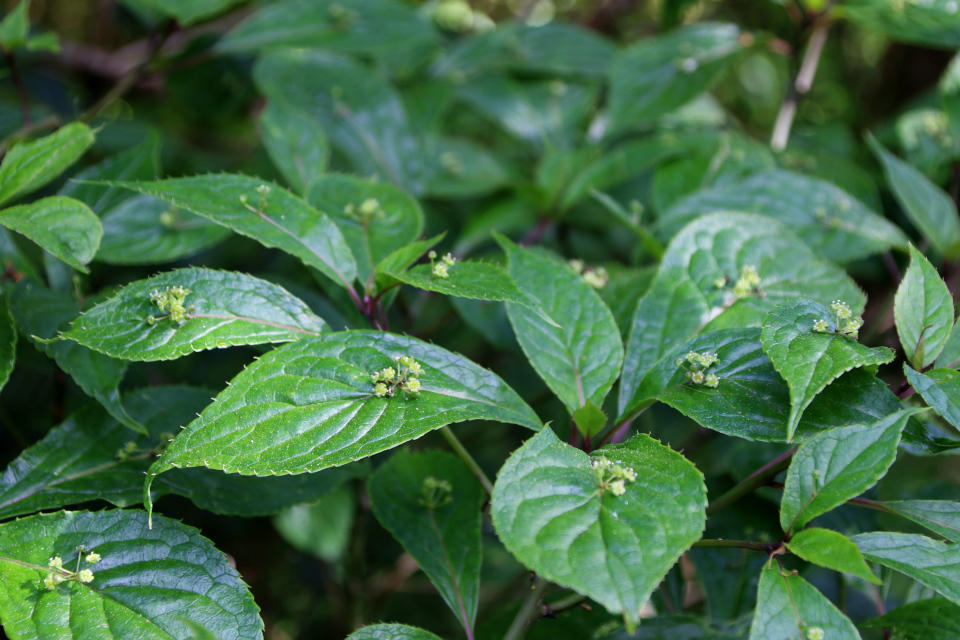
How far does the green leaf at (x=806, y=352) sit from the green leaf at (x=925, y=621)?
483 millimetres

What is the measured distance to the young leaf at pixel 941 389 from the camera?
3.39 ft

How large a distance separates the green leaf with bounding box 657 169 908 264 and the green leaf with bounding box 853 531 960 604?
939 millimetres

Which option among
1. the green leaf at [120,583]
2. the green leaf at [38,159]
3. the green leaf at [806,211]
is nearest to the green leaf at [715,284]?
the green leaf at [806,211]

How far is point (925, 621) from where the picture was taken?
3.89ft

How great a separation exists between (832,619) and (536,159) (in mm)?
2124

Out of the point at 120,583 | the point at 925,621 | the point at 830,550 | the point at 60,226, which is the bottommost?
Answer: the point at 925,621

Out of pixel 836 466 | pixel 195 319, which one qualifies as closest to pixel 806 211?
pixel 836 466

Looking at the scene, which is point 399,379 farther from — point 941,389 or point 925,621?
point 925,621

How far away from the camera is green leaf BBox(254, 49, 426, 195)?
7.59ft

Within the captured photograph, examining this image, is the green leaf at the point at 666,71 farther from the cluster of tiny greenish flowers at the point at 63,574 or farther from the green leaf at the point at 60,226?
the cluster of tiny greenish flowers at the point at 63,574

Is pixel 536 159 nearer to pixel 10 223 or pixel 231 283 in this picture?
pixel 231 283

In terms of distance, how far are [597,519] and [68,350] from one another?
3.47 feet

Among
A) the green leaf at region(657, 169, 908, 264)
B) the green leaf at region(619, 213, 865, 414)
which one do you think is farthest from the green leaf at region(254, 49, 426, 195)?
the green leaf at region(619, 213, 865, 414)

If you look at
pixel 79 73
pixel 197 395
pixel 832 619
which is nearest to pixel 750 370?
pixel 832 619
